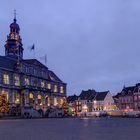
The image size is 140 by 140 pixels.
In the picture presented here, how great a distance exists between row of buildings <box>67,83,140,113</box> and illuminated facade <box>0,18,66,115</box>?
21.5 meters

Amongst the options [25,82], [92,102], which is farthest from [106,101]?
[25,82]

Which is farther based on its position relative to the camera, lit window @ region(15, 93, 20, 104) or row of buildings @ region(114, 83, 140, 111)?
row of buildings @ region(114, 83, 140, 111)

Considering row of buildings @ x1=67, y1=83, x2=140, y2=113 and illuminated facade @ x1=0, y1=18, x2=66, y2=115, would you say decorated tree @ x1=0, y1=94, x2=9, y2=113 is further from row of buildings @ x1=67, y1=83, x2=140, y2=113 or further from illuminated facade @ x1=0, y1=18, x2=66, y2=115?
row of buildings @ x1=67, y1=83, x2=140, y2=113

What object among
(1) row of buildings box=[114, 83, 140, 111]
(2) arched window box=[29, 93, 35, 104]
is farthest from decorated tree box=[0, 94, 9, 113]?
(1) row of buildings box=[114, 83, 140, 111]

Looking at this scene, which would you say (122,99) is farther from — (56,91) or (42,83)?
(42,83)

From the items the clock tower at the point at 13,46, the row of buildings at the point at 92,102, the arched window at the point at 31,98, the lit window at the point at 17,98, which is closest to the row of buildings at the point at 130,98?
the row of buildings at the point at 92,102

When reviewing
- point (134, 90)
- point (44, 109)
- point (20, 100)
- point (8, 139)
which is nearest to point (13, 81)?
point (20, 100)

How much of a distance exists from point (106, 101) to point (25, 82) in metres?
54.7

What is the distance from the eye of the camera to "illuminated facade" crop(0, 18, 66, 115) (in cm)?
9244

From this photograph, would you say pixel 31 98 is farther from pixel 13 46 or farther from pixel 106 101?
pixel 106 101

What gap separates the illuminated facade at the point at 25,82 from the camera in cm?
9244

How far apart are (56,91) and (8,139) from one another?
98.9 m

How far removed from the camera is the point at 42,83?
359ft

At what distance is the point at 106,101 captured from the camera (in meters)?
145
